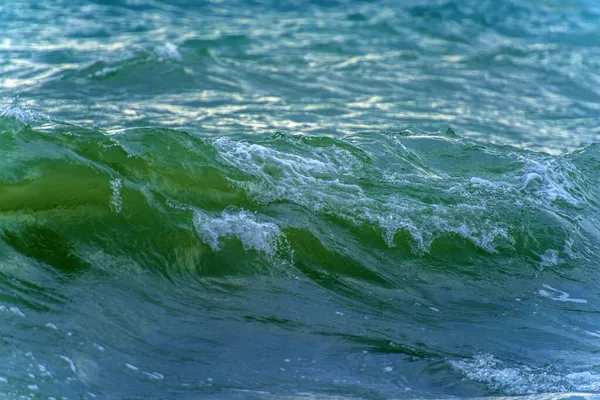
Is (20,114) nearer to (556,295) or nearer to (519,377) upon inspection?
(519,377)

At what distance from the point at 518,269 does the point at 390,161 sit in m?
1.93

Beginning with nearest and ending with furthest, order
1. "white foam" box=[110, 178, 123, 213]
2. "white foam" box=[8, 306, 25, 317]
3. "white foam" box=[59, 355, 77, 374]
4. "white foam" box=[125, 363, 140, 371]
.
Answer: "white foam" box=[59, 355, 77, 374]
"white foam" box=[125, 363, 140, 371]
"white foam" box=[8, 306, 25, 317]
"white foam" box=[110, 178, 123, 213]

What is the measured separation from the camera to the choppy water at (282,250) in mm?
4246

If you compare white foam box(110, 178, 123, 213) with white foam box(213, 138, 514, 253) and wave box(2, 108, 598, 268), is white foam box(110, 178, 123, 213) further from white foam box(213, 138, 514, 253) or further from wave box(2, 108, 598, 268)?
white foam box(213, 138, 514, 253)

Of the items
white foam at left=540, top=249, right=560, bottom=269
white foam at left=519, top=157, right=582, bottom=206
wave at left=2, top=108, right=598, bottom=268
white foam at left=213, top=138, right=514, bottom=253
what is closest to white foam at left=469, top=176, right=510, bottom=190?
wave at left=2, top=108, right=598, bottom=268

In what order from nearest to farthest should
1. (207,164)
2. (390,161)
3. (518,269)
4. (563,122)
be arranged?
(518,269) → (207,164) → (390,161) → (563,122)

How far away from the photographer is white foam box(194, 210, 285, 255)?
18.0 feet

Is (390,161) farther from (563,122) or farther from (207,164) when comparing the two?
(563,122)

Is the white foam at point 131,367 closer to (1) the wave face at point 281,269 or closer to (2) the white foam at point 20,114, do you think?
(1) the wave face at point 281,269

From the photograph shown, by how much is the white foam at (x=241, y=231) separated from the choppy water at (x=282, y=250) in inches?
0.8

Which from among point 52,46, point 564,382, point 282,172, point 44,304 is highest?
point 52,46

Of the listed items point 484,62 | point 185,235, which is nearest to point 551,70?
point 484,62

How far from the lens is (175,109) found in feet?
32.0

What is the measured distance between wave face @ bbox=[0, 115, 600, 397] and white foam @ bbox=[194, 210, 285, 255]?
0.05 feet
